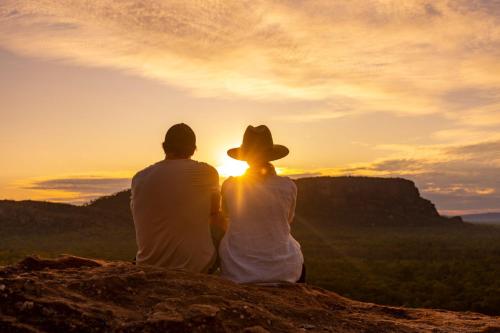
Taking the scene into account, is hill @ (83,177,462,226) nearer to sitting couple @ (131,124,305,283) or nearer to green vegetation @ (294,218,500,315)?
green vegetation @ (294,218,500,315)

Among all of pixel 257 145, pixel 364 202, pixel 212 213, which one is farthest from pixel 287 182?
pixel 364 202

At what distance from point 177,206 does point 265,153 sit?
107cm

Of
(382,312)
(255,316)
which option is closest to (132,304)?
(255,316)

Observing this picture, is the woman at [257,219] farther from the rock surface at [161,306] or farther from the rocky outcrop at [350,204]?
the rocky outcrop at [350,204]

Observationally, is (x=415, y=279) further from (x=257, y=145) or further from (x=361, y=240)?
(x=361, y=240)

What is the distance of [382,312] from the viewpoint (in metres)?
7.49

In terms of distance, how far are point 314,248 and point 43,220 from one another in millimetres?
24843

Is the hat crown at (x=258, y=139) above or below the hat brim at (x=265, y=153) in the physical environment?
above

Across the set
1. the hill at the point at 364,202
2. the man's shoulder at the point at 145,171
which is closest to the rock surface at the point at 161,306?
the man's shoulder at the point at 145,171

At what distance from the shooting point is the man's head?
6652 mm

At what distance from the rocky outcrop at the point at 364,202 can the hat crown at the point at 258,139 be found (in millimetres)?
66891

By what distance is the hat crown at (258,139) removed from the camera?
6.69 metres

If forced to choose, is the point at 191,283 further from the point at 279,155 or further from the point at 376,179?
the point at 376,179

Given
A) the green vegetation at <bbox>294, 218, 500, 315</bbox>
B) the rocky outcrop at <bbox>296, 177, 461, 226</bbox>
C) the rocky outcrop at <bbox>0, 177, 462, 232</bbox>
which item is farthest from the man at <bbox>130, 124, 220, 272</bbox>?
the rocky outcrop at <bbox>296, 177, 461, 226</bbox>
